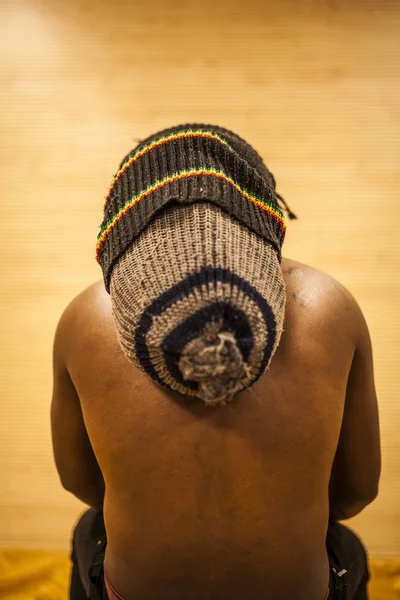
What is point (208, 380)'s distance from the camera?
66 centimetres

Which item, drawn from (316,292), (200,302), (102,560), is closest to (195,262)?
(200,302)

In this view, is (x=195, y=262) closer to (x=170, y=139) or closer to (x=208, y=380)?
(x=208, y=380)

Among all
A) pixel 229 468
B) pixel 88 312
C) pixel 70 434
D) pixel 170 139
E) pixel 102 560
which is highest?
pixel 170 139

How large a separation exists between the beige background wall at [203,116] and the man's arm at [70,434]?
0.68 meters

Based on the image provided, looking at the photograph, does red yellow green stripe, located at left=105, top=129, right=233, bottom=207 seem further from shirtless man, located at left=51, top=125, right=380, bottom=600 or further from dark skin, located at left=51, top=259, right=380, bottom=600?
dark skin, located at left=51, top=259, right=380, bottom=600

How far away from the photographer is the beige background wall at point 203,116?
1604 mm

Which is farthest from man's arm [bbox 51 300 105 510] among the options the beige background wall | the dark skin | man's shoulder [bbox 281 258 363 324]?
the beige background wall

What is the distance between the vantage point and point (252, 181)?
835 mm

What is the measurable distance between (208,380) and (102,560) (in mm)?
626

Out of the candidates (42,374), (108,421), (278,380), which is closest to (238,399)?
(278,380)

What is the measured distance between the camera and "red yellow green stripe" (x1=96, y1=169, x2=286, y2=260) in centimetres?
80

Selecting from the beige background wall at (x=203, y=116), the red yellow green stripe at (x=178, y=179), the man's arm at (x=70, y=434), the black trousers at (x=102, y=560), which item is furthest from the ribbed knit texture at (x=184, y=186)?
the beige background wall at (x=203, y=116)

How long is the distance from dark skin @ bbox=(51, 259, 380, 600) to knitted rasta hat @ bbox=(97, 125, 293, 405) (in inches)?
5.9

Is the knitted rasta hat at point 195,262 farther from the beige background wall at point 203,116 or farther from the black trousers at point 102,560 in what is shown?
the beige background wall at point 203,116
